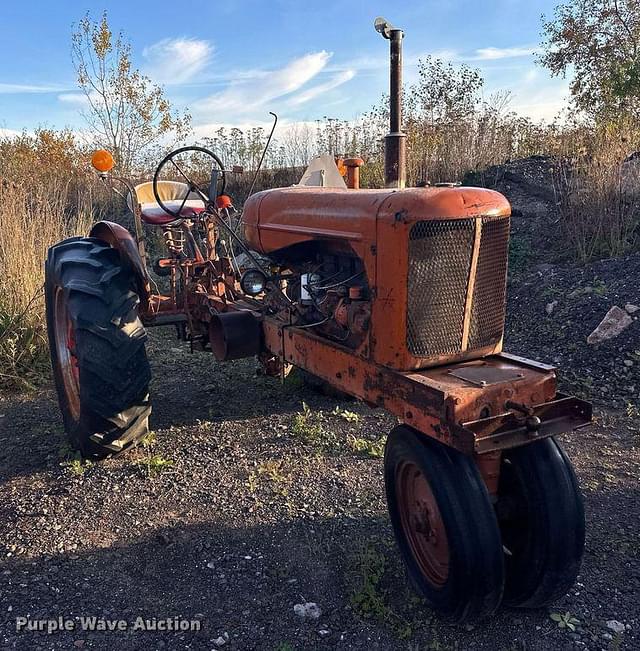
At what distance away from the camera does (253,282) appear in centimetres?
297

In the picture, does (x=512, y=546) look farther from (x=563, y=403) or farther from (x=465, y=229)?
(x=465, y=229)

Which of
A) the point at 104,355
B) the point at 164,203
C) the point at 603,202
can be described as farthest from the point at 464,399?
the point at 603,202

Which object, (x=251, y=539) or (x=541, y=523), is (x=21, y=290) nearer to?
(x=251, y=539)

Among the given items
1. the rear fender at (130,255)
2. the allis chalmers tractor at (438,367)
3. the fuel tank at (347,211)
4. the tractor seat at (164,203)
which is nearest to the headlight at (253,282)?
the allis chalmers tractor at (438,367)

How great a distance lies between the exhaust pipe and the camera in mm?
2900

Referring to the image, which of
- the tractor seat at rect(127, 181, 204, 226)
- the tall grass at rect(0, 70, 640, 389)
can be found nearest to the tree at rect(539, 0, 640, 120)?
the tall grass at rect(0, 70, 640, 389)

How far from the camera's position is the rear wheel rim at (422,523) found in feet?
7.06

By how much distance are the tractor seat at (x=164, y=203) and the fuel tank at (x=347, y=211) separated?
1.18 meters

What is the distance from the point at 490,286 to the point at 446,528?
90 centimetres

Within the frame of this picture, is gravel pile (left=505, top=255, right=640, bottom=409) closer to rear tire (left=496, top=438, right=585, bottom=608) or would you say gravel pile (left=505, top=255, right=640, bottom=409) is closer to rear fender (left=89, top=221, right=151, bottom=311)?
rear tire (left=496, top=438, right=585, bottom=608)

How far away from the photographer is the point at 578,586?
93.0 inches

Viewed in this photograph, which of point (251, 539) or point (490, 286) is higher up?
point (490, 286)

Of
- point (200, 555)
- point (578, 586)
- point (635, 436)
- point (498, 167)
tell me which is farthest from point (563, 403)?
point (498, 167)

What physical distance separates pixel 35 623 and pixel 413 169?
7.47 metres
